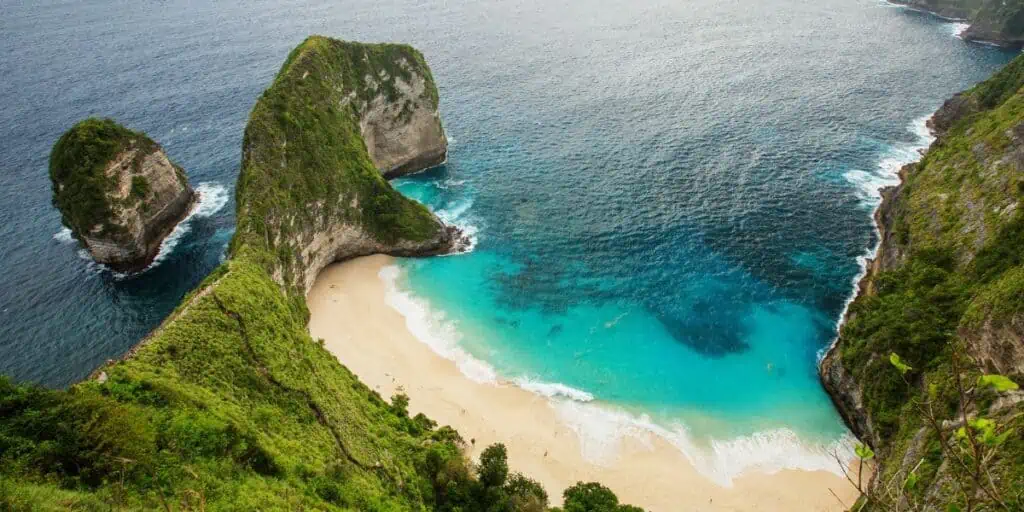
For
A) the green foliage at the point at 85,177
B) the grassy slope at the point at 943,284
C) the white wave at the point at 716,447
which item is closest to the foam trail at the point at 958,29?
the grassy slope at the point at 943,284

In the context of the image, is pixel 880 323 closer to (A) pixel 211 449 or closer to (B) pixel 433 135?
(A) pixel 211 449

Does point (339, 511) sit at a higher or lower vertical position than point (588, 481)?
higher

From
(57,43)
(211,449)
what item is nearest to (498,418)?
(211,449)

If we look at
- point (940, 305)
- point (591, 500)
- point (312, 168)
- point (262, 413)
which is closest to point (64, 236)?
point (312, 168)

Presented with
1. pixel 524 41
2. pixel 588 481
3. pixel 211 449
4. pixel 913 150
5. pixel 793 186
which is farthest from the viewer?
pixel 524 41

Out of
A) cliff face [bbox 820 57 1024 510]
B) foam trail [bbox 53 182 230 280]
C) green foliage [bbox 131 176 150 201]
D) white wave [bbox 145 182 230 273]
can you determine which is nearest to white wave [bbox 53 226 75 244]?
foam trail [bbox 53 182 230 280]

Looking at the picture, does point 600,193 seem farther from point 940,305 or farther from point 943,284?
point 940,305

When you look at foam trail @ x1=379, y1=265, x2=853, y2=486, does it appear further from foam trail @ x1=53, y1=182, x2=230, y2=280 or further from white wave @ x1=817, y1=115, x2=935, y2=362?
foam trail @ x1=53, y1=182, x2=230, y2=280
